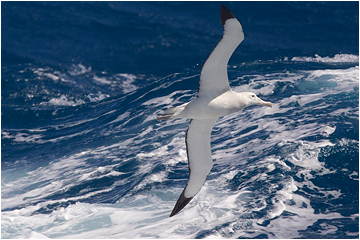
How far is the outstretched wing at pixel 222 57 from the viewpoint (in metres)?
15.8

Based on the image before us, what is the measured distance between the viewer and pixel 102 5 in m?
48.2

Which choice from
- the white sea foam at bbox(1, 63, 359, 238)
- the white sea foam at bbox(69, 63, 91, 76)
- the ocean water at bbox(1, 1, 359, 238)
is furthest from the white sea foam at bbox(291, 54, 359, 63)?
the white sea foam at bbox(69, 63, 91, 76)

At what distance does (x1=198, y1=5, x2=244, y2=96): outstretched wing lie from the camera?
15766mm

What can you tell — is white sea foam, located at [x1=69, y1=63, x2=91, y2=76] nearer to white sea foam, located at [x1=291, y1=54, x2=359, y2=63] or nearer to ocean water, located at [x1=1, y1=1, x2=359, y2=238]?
ocean water, located at [x1=1, y1=1, x2=359, y2=238]

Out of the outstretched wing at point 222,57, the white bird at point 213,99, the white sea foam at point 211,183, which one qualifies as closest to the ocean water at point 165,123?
the white sea foam at point 211,183

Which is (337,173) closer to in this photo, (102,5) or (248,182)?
(248,182)

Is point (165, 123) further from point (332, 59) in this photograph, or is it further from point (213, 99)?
point (213, 99)

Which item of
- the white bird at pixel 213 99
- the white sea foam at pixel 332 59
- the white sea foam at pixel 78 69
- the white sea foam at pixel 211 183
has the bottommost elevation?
the white sea foam at pixel 211 183

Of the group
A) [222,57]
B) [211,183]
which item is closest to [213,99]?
[222,57]

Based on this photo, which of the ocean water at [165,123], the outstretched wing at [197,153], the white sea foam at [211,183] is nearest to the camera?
the outstretched wing at [197,153]

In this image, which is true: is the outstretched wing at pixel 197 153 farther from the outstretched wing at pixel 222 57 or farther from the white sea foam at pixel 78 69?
the white sea foam at pixel 78 69

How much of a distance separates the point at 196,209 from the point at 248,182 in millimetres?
2959

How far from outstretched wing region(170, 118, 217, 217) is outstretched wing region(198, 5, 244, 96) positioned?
1.61 meters

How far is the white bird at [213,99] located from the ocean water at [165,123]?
7.32 m
